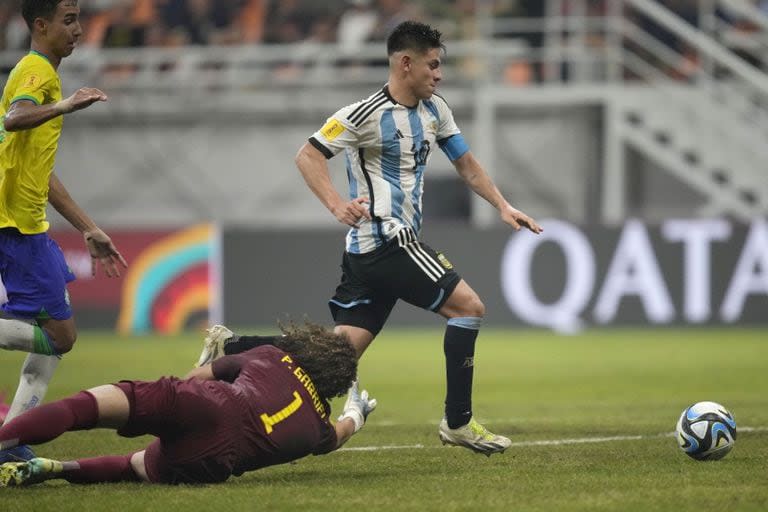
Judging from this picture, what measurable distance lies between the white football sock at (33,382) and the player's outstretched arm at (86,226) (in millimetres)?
611

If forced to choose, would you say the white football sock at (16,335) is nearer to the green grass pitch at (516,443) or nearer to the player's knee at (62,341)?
the player's knee at (62,341)

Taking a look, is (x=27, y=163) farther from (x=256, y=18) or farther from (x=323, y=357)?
(x=256, y=18)

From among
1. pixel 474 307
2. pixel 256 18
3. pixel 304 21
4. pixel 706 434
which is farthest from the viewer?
pixel 256 18

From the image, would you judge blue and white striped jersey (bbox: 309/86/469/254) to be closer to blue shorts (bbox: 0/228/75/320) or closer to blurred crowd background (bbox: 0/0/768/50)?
blue shorts (bbox: 0/228/75/320)

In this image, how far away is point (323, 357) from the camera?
7.02 meters

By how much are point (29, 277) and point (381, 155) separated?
2.13m

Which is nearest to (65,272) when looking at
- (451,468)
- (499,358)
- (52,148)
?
(52,148)

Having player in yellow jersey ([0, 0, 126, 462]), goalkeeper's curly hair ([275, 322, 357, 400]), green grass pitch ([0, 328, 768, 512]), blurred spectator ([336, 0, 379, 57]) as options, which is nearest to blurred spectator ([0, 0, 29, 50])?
blurred spectator ([336, 0, 379, 57])

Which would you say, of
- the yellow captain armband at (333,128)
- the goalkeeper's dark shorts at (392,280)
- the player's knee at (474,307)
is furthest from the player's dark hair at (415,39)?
the player's knee at (474,307)

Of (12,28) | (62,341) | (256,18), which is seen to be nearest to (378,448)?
(62,341)

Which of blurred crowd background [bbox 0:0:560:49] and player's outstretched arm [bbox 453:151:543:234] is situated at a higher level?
blurred crowd background [bbox 0:0:560:49]

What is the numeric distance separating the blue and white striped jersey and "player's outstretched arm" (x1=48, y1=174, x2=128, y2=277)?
1314 millimetres

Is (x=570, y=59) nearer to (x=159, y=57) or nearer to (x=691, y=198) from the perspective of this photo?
(x=691, y=198)

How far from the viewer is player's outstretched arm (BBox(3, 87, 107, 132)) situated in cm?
693
